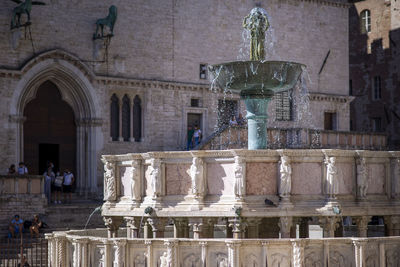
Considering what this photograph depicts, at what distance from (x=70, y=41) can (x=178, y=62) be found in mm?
5264

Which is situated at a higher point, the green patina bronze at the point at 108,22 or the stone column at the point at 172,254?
the green patina bronze at the point at 108,22

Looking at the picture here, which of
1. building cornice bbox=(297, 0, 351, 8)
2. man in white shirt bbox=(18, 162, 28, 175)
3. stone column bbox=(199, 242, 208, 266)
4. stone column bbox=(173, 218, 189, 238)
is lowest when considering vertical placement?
stone column bbox=(199, 242, 208, 266)

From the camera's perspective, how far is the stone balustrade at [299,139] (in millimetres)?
31219

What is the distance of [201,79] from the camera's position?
3519 cm

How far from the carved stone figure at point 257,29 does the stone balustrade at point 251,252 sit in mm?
5479

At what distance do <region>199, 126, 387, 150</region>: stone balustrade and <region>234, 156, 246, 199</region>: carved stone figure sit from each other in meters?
16.7

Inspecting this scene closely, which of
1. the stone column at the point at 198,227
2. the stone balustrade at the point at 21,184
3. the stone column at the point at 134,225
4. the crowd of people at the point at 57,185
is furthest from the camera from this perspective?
the crowd of people at the point at 57,185

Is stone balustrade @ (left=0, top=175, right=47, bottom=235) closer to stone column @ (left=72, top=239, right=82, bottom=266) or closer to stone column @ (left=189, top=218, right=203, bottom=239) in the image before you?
stone column @ (left=72, top=239, right=82, bottom=266)

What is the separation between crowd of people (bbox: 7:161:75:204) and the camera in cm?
2816

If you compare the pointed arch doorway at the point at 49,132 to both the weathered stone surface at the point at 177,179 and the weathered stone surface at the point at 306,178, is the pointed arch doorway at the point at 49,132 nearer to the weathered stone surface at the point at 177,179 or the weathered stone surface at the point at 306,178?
the weathered stone surface at the point at 177,179

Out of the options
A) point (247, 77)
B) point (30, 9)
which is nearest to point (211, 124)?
point (30, 9)

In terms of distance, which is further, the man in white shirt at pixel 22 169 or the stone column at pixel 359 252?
the man in white shirt at pixel 22 169

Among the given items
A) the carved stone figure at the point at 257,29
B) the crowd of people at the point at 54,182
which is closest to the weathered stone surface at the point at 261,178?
the carved stone figure at the point at 257,29

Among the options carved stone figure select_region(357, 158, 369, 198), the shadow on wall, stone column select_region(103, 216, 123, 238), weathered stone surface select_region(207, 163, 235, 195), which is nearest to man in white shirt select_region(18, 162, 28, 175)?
stone column select_region(103, 216, 123, 238)
